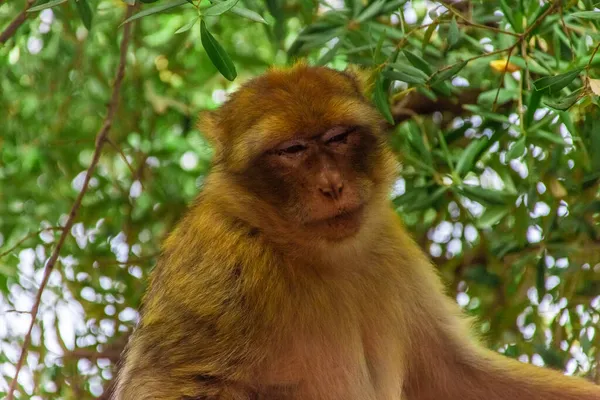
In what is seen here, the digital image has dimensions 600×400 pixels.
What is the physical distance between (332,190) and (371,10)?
0.80m

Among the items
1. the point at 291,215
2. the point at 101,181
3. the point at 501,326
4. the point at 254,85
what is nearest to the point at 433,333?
the point at 501,326

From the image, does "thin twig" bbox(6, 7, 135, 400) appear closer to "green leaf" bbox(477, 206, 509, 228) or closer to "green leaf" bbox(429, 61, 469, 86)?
"green leaf" bbox(429, 61, 469, 86)

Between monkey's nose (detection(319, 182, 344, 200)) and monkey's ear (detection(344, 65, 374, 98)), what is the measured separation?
0.61 m

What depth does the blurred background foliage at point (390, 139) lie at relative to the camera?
3.33 metres

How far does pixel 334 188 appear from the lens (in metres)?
2.81

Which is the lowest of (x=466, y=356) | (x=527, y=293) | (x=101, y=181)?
(x=527, y=293)

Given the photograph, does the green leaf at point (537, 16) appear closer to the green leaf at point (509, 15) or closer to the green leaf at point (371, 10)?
the green leaf at point (509, 15)

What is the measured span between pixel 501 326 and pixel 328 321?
1100mm

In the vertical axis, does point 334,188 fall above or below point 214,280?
above

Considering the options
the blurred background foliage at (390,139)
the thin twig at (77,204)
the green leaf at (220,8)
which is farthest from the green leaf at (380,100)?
A: the thin twig at (77,204)

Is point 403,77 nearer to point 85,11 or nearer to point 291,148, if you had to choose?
point 291,148

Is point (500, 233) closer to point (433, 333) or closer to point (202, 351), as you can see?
point (433, 333)

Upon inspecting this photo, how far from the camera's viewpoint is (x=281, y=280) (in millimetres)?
3107

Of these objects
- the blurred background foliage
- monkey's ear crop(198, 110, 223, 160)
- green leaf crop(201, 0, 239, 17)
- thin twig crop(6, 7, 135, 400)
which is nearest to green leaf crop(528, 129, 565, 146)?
the blurred background foliage
